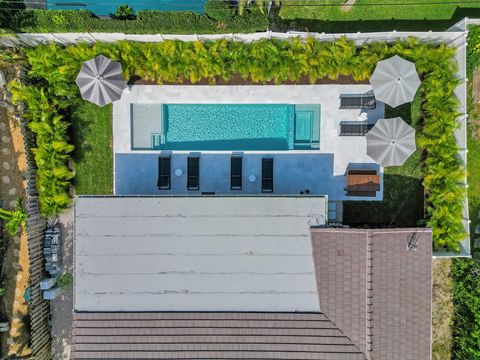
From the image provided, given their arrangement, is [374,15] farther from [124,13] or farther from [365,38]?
[124,13]

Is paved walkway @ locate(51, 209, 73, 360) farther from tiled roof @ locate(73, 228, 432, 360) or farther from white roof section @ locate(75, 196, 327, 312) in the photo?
tiled roof @ locate(73, 228, 432, 360)

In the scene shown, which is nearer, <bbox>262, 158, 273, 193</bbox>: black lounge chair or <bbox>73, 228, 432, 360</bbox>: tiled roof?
<bbox>73, 228, 432, 360</bbox>: tiled roof


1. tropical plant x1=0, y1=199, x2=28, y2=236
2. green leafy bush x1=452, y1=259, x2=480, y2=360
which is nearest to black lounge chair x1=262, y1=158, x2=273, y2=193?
green leafy bush x1=452, y1=259, x2=480, y2=360

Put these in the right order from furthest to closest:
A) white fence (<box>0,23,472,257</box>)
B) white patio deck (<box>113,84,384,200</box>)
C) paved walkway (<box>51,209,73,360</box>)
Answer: paved walkway (<box>51,209,73,360</box>)
white patio deck (<box>113,84,384,200</box>)
white fence (<box>0,23,472,257</box>)

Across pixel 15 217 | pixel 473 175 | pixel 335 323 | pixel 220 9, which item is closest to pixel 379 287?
pixel 335 323

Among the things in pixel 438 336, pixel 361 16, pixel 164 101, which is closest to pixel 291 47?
pixel 361 16

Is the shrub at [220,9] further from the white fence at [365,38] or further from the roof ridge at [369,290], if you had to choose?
the roof ridge at [369,290]

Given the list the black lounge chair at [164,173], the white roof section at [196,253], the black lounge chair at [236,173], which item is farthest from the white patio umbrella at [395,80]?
the black lounge chair at [164,173]
